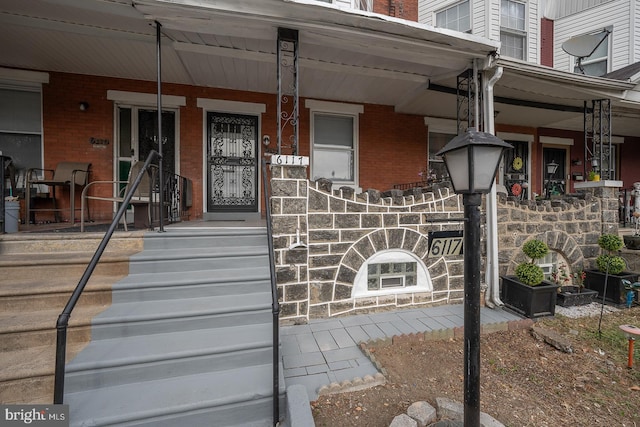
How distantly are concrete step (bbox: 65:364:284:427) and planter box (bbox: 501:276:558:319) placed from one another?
3.59 metres

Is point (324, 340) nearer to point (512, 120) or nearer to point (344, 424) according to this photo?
point (344, 424)

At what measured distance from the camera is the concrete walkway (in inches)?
92.9

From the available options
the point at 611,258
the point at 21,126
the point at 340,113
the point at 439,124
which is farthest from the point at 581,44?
the point at 21,126

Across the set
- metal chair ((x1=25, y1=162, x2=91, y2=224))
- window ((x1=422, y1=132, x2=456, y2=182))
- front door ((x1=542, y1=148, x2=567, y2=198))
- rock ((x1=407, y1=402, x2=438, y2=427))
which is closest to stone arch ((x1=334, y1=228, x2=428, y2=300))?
rock ((x1=407, y1=402, x2=438, y2=427))

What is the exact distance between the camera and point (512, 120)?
670 cm

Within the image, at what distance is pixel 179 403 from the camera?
182 centimetres

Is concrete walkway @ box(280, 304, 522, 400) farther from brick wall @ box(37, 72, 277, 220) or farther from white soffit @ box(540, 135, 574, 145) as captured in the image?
white soffit @ box(540, 135, 574, 145)

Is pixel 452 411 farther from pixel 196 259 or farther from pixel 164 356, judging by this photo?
pixel 196 259

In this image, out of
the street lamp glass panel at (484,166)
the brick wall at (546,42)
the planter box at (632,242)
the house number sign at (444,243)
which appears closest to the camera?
the street lamp glass panel at (484,166)

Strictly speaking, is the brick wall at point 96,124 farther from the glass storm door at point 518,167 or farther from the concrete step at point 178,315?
the glass storm door at point 518,167

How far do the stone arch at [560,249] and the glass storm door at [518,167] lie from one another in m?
2.85

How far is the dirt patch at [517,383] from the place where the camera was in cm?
205

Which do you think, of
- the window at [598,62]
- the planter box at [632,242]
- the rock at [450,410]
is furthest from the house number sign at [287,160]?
the window at [598,62]

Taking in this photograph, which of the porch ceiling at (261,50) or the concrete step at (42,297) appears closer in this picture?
the concrete step at (42,297)
